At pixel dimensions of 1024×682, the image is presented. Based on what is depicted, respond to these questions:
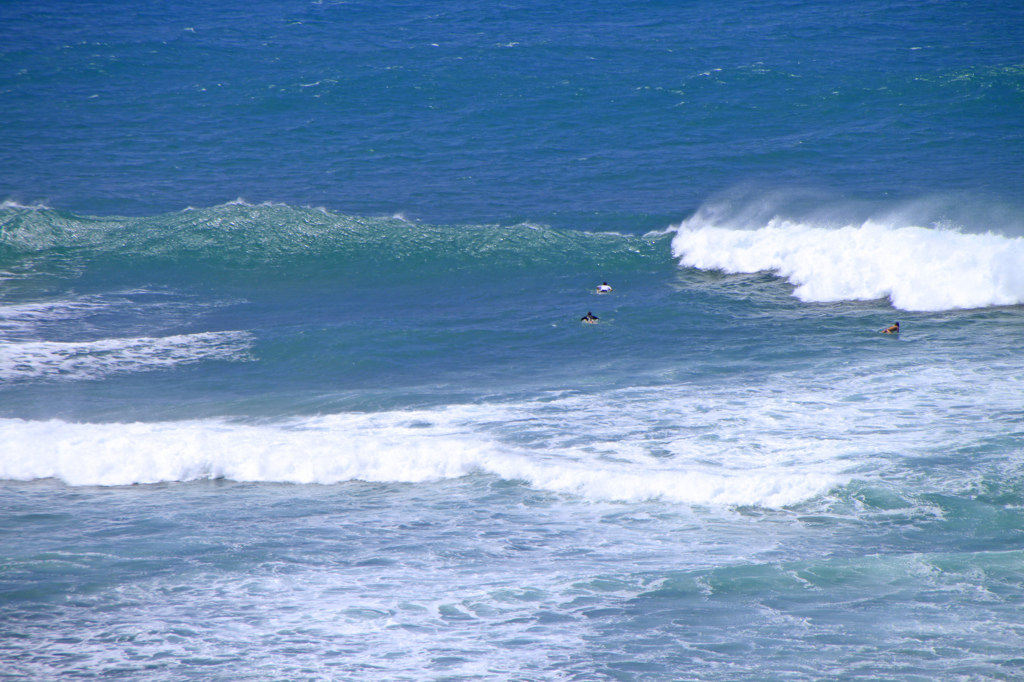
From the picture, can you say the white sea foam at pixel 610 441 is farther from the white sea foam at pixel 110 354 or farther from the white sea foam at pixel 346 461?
the white sea foam at pixel 110 354

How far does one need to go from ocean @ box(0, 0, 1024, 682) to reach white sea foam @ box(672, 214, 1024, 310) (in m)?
0.10

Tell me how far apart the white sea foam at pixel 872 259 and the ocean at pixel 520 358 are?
0.10m

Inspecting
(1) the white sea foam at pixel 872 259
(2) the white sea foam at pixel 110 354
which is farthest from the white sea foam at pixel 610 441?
(1) the white sea foam at pixel 872 259

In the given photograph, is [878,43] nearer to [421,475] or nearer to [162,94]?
[162,94]

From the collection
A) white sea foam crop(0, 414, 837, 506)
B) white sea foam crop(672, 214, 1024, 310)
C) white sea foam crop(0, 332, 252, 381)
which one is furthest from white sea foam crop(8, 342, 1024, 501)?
white sea foam crop(672, 214, 1024, 310)

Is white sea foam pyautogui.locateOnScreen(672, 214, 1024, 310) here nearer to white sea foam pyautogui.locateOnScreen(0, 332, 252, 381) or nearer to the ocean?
the ocean

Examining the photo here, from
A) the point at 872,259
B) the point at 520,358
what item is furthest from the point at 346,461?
the point at 872,259

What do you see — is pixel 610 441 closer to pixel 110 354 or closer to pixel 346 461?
pixel 346 461

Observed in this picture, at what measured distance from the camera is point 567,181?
2502cm

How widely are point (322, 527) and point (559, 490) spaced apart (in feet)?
8.83

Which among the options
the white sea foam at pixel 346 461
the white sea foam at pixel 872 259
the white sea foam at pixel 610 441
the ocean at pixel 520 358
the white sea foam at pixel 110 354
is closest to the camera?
the ocean at pixel 520 358

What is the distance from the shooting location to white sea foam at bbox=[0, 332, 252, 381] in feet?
49.6

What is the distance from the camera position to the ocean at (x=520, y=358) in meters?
7.88

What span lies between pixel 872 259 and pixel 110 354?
14.9 metres
